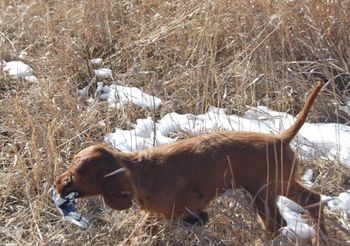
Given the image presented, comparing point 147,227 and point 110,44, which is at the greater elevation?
A: point 110,44

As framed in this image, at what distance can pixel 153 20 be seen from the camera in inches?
178

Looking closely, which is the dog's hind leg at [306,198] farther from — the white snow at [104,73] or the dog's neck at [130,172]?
the white snow at [104,73]

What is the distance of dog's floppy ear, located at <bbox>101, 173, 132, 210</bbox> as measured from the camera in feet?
8.82

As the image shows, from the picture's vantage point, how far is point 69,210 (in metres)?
2.88

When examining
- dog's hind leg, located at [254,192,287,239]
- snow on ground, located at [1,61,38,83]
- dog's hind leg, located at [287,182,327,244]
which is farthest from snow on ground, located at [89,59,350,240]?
snow on ground, located at [1,61,38,83]

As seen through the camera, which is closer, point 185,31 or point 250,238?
point 250,238

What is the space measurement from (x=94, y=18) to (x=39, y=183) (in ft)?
5.44

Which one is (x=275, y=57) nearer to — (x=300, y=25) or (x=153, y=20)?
(x=300, y=25)

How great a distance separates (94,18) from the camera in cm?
463

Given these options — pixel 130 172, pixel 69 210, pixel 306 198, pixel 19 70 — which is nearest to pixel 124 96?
pixel 19 70

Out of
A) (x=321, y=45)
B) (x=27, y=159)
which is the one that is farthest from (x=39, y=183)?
(x=321, y=45)

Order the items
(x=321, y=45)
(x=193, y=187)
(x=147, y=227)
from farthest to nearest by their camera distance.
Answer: (x=321, y=45), (x=147, y=227), (x=193, y=187)

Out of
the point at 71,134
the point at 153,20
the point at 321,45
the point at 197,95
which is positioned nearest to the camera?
the point at 71,134

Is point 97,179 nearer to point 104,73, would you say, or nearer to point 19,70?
point 104,73
